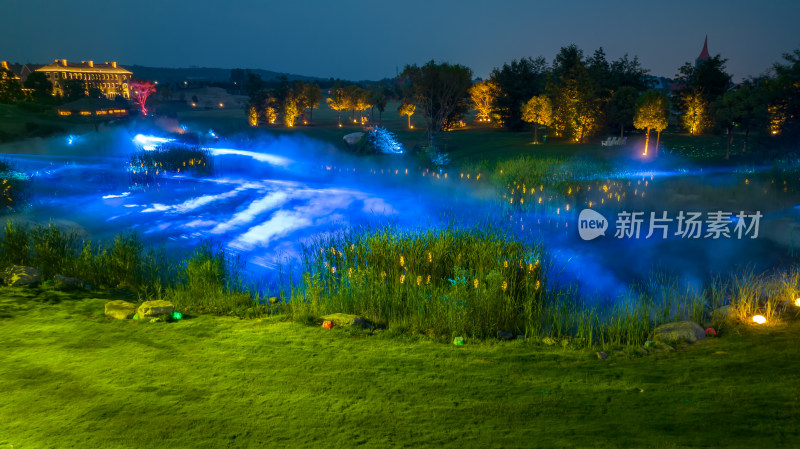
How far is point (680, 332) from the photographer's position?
5.82 m

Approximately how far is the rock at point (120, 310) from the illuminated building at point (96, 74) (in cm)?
10250

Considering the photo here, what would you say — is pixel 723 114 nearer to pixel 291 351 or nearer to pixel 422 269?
pixel 422 269

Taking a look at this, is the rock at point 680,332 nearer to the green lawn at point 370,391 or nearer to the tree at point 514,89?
the green lawn at point 370,391

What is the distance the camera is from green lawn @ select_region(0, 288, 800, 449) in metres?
3.79

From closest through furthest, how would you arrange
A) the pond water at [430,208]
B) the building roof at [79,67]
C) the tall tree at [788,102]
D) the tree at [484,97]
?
1. the pond water at [430,208]
2. the tall tree at [788,102]
3. the tree at [484,97]
4. the building roof at [79,67]

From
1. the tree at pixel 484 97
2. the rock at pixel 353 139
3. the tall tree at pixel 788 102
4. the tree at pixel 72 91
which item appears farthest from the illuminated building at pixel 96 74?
the tall tree at pixel 788 102

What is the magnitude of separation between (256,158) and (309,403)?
2603cm

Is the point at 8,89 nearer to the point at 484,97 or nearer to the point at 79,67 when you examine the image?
the point at 484,97

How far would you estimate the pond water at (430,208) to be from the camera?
11.0 m

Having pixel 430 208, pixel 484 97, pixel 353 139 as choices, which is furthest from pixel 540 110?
pixel 430 208

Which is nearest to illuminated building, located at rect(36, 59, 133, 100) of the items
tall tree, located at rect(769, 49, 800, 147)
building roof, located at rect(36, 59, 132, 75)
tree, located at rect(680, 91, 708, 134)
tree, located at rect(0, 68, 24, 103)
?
building roof, located at rect(36, 59, 132, 75)

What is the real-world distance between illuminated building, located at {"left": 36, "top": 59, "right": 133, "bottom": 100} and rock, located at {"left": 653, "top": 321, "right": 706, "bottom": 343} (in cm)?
10645

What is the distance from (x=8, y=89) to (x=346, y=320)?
Answer: 171ft

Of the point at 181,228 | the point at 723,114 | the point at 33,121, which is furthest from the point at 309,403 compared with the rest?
the point at 33,121
